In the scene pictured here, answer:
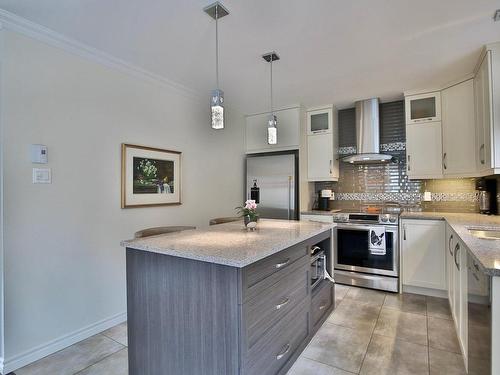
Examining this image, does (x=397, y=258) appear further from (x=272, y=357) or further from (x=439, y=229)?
(x=272, y=357)

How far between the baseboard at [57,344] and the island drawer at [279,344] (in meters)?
1.69

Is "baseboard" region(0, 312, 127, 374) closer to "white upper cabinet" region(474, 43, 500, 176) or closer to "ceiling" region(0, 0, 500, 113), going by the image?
"ceiling" region(0, 0, 500, 113)

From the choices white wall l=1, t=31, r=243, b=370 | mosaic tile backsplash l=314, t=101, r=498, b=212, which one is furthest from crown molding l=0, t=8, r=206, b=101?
mosaic tile backsplash l=314, t=101, r=498, b=212

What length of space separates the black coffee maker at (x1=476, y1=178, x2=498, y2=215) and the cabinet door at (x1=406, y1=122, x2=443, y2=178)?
449 mm

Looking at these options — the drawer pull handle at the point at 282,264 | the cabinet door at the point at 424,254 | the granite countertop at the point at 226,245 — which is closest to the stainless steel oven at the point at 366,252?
the cabinet door at the point at 424,254

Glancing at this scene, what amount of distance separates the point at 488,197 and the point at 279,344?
9.73 ft

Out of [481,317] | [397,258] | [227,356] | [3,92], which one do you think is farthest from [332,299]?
[3,92]

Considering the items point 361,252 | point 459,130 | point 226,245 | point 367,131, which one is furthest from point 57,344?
point 459,130

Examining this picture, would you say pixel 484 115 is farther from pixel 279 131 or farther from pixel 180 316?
pixel 180 316

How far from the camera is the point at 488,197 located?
9.92 feet

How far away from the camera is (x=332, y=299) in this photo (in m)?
2.70

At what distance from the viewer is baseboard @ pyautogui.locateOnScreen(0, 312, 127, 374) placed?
1.89 metres

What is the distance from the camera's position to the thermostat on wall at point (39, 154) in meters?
2.02

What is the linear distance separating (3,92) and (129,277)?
1569mm
